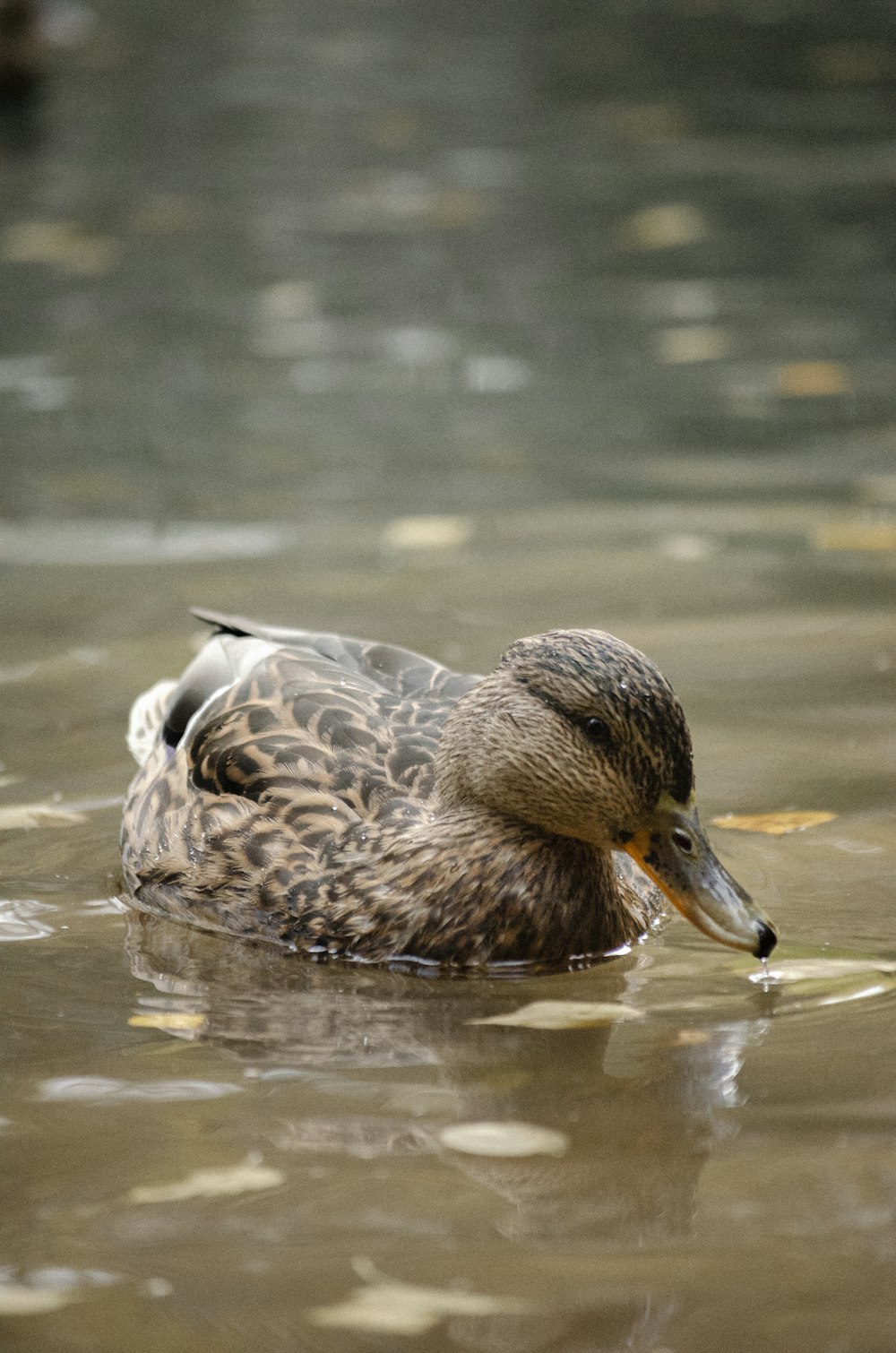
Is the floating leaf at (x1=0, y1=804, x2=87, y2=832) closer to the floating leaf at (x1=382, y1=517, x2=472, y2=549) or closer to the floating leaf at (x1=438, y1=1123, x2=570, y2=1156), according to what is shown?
the floating leaf at (x1=438, y1=1123, x2=570, y2=1156)

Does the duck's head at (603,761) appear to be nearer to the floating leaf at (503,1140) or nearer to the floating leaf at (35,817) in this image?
the floating leaf at (503,1140)

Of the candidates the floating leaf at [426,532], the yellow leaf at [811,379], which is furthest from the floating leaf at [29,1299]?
the yellow leaf at [811,379]

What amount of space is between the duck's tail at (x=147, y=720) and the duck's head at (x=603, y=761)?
56.7 inches

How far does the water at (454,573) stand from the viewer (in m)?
3.32

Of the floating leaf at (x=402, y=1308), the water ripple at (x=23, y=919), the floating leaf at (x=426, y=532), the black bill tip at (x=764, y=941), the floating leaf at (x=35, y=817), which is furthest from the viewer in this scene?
the floating leaf at (x=426, y=532)

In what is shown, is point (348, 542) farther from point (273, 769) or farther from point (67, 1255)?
point (67, 1255)

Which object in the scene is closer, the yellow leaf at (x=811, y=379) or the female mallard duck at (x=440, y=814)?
the female mallard duck at (x=440, y=814)

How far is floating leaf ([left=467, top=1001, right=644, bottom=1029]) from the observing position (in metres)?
4.29

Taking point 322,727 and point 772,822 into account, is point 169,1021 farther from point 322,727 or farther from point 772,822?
point 772,822

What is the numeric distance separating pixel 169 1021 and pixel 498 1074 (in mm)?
743

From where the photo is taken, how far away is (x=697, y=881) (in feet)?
14.3

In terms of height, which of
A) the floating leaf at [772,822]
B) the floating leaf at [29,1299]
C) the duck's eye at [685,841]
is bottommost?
the floating leaf at [29,1299]

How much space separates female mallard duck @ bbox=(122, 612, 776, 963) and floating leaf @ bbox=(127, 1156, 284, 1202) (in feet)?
3.75

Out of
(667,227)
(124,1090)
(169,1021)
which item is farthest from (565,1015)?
(667,227)
